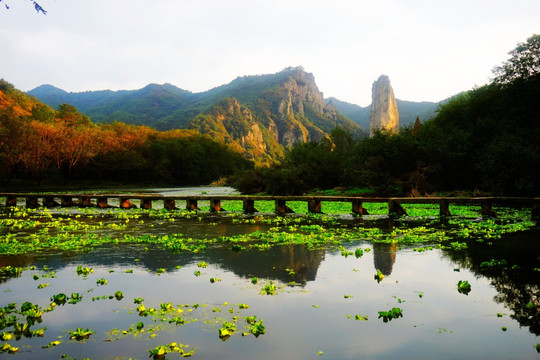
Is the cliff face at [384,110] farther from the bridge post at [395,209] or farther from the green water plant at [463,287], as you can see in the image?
the green water plant at [463,287]

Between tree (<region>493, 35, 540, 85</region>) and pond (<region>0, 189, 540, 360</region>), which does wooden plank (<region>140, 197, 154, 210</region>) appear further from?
tree (<region>493, 35, 540, 85</region>)

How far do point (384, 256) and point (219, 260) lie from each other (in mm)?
4442

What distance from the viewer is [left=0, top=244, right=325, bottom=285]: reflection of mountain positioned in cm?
917

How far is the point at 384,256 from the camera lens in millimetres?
10828

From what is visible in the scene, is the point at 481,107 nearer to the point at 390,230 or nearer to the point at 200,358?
the point at 390,230

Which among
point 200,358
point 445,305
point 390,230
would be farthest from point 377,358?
point 390,230

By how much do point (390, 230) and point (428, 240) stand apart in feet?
8.59

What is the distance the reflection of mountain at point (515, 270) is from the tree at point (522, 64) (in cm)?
2652

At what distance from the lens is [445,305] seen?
6.78 m

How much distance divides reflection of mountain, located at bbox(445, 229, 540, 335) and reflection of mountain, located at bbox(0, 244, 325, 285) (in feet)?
12.0

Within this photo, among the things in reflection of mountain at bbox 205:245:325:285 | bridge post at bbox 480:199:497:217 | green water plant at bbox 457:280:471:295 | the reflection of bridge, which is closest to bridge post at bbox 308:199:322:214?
the reflection of bridge

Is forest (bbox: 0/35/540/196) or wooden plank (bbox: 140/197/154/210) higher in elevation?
forest (bbox: 0/35/540/196)

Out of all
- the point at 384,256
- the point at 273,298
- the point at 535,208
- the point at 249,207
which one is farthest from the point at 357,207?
the point at 273,298

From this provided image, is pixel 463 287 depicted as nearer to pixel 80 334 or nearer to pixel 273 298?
pixel 273 298
